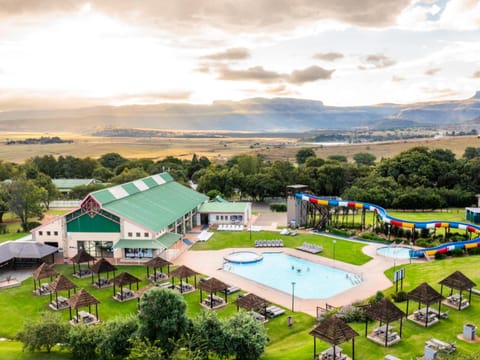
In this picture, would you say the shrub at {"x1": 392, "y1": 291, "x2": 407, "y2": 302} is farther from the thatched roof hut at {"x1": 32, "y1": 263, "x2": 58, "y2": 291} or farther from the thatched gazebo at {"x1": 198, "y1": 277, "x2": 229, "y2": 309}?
the thatched roof hut at {"x1": 32, "y1": 263, "x2": 58, "y2": 291}

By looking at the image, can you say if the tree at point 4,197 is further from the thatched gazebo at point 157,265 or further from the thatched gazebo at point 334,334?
the thatched gazebo at point 334,334

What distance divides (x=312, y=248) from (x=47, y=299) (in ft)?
95.2

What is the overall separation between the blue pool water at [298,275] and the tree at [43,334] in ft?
63.1

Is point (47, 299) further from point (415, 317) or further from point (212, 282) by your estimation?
point (415, 317)

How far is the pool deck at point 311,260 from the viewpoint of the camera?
109ft

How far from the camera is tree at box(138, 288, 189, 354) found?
→ 2184cm

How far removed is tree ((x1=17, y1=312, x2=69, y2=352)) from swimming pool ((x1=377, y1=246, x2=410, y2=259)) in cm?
3491

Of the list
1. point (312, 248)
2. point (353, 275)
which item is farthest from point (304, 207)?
point (353, 275)

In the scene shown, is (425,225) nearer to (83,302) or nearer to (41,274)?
(83,302)

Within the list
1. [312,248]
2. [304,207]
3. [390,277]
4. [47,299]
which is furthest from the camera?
[304,207]

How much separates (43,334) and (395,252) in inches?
1472

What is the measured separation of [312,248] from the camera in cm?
4791

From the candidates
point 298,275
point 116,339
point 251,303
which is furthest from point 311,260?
point 116,339

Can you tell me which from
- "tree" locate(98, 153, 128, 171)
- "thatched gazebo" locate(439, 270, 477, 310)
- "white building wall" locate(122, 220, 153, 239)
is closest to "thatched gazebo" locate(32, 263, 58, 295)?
"white building wall" locate(122, 220, 153, 239)
